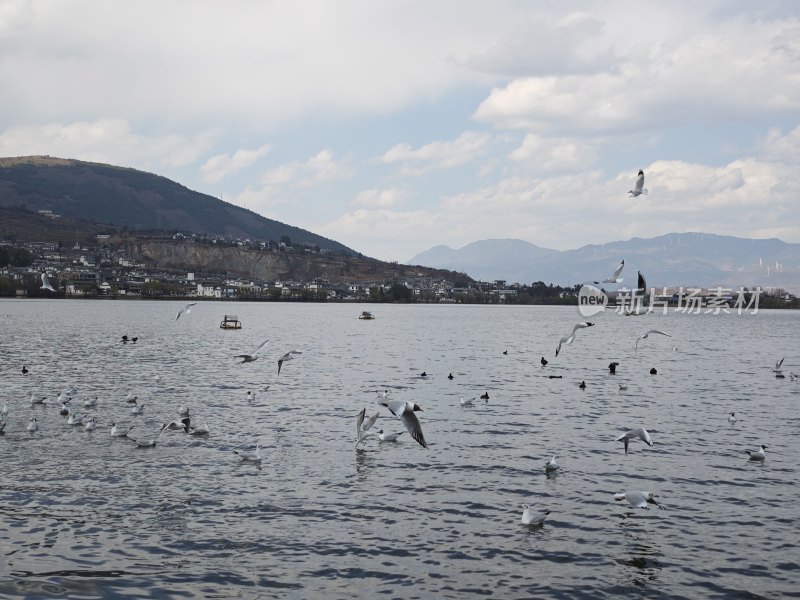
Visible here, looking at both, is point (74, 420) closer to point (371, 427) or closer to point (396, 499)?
point (371, 427)

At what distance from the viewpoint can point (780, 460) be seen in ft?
89.5

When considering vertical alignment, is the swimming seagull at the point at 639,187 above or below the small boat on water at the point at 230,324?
above

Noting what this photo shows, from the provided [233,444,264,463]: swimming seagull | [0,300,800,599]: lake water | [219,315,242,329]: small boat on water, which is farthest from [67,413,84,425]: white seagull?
[219,315,242,329]: small boat on water

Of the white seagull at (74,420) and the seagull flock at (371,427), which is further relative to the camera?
the white seagull at (74,420)

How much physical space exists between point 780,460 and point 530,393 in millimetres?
19891

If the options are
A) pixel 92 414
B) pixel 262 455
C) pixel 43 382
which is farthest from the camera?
pixel 43 382

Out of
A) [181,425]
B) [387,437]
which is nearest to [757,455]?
[387,437]

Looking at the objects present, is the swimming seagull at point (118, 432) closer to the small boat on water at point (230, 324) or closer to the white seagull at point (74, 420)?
the white seagull at point (74, 420)

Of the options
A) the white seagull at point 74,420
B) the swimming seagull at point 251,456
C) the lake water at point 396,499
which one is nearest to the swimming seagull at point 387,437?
the lake water at point 396,499

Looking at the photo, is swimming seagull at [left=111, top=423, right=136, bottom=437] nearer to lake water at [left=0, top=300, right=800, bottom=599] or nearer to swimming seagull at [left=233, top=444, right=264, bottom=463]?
lake water at [left=0, top=300, right=800, bottom=599]

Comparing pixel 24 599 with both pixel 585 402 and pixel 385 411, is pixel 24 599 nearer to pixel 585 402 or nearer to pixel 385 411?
pixel 385 411

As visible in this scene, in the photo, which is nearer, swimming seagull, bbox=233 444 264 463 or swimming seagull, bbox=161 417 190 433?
swimming seagull, bbox=233 444 264 463

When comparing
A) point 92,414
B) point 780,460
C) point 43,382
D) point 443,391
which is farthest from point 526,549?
point 43,382

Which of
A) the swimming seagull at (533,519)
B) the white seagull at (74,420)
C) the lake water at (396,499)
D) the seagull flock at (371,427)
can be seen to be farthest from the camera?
the white seagull at (74,420)
